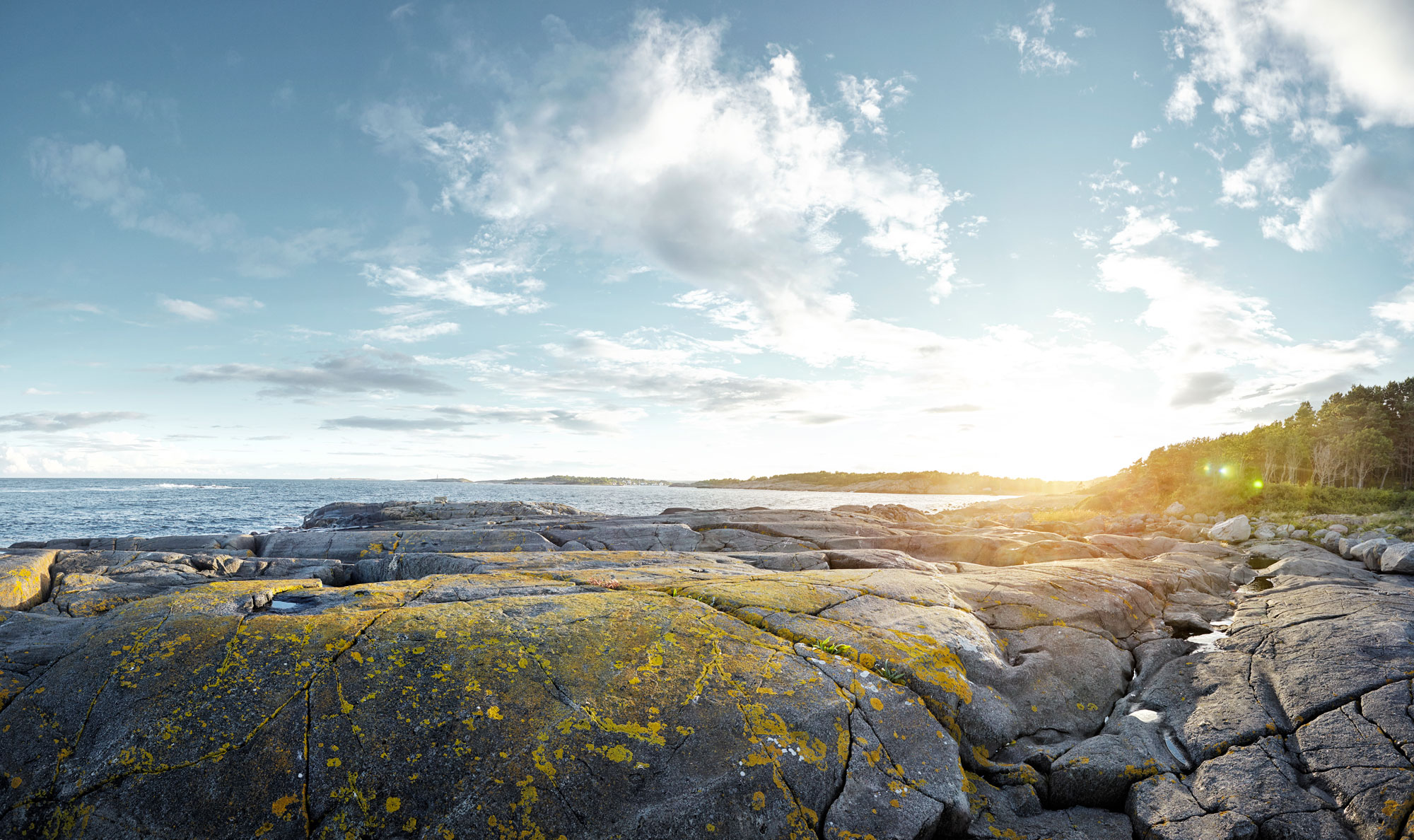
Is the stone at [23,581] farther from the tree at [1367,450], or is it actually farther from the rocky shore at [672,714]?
the tree at [1367,450]

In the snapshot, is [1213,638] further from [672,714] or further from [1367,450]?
[1367,450]

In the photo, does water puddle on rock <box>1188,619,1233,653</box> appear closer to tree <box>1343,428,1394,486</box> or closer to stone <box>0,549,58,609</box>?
stone <box>0,549,58,609</box>

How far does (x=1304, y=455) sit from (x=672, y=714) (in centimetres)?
11791

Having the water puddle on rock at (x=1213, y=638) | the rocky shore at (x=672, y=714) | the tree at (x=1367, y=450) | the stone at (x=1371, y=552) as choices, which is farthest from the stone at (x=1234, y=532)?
the tree at (x=1367, y=450)

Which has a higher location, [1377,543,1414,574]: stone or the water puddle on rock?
[1377,543,1414,574]: stone

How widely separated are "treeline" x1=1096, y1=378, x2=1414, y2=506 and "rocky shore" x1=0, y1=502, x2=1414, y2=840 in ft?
225

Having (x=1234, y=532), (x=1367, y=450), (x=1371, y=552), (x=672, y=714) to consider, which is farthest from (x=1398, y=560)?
(x=1367, y=450)

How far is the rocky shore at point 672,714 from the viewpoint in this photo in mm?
5449

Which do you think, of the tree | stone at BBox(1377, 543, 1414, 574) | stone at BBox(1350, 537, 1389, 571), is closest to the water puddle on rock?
stone at BBox(1377, 543, 1414, 574)

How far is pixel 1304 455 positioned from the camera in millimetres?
84000

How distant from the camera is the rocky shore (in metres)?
5.45

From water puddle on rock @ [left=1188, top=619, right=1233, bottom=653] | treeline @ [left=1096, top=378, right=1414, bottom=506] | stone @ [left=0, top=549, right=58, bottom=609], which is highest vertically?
treeline @ [left=1096, top=378, right=1414, bottom=506]

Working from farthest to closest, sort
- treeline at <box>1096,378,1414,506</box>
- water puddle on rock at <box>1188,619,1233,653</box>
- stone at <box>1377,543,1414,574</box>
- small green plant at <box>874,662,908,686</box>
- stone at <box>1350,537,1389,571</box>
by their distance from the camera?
treeline at <box>1096,378,1414,506</box>
stone at <box>1350,537,1389,571</box>
stone at <box>1377,543,1414,574</box>
water puddle on rock at <box>1188,619,1233,653</box>
small green plant at <box>874,662,908,686</box>

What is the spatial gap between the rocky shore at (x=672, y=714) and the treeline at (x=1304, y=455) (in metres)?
68.5
